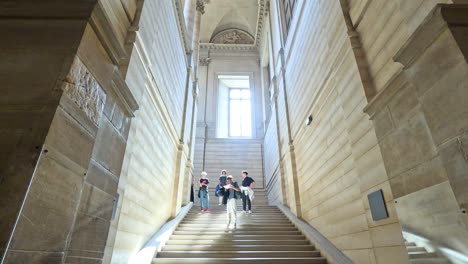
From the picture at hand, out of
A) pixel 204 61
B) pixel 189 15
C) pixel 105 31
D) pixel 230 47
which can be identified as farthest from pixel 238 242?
pixel 230 47

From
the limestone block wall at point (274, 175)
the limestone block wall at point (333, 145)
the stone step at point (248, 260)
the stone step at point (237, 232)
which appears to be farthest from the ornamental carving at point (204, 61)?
the stone step at point (248, 260)

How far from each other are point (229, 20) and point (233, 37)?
1.13m

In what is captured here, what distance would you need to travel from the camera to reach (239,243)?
5395mm

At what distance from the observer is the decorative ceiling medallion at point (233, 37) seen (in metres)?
17.1

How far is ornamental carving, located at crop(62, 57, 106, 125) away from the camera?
1.88 m

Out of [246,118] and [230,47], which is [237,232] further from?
[230,47]

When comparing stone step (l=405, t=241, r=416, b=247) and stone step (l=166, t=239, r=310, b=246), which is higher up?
stone step (l=166, t=239, r=310, b=246)

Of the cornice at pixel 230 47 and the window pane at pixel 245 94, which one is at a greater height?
the cornice at pixel 230 47

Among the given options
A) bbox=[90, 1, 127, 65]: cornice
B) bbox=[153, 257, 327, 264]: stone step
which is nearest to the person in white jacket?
bbox=[153, 257, 327, 264]: stone step

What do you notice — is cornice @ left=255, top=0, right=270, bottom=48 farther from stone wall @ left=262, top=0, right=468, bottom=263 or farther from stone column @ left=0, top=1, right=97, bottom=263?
stone column @ left=0, top=1, right=97, bottom=263

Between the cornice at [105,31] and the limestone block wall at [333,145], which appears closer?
the cornice at [105,31]

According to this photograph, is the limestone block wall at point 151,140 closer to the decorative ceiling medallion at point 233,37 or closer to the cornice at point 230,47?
the cornice at point 230,47

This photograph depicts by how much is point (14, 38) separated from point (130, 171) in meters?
2.29

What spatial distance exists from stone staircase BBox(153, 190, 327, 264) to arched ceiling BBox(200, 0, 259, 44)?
43.1 feet
